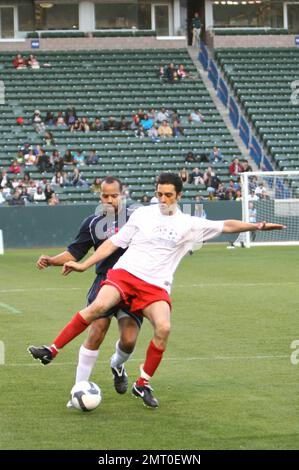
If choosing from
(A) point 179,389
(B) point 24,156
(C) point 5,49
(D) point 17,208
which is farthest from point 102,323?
(C) point 5,49

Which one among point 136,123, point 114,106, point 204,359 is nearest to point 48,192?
point 136,123

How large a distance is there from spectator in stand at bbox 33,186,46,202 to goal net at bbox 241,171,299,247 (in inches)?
258

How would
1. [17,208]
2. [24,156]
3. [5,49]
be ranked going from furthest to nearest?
[5,49] < [24,156] < [17,208]

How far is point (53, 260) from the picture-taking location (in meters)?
9.83

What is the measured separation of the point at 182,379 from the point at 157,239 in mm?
2062

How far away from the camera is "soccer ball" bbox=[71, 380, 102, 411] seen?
916cm

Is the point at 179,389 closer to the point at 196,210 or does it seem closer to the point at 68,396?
the point at 68,396

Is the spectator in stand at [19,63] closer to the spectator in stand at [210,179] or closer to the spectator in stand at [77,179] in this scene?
the spectator in stand at [77,179]

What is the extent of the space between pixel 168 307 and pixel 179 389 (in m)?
1.25

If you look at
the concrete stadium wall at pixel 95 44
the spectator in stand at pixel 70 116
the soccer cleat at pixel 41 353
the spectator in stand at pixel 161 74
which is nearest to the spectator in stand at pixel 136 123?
the spectator in stand at pixel 70 116

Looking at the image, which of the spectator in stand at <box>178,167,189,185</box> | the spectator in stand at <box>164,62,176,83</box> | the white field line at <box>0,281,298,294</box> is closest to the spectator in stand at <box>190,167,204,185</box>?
the spectator in stand at <box>178,167,189,185</box>

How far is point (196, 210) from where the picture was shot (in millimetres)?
35719

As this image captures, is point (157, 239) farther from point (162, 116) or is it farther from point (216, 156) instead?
point (162, 116)

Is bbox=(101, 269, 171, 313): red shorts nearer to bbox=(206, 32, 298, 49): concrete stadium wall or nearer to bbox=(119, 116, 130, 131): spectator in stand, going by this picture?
bbox=(119, 116, 130, 131): spectator in stand
